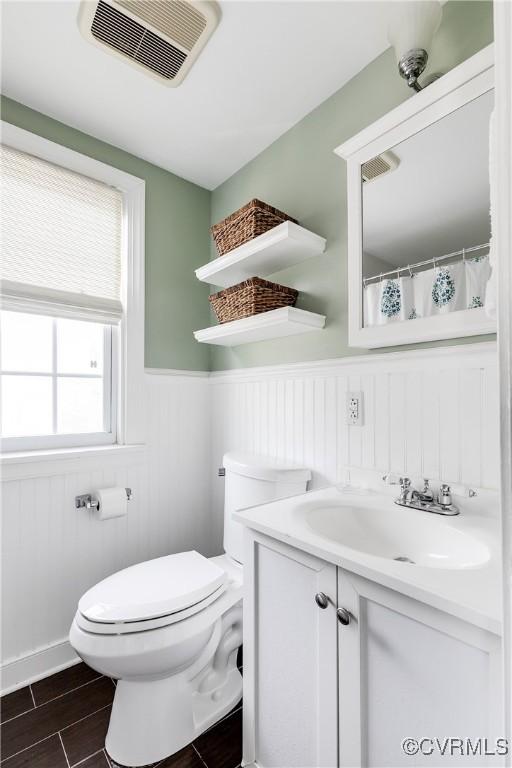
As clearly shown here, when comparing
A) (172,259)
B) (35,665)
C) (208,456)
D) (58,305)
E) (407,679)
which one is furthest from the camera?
(208,456)

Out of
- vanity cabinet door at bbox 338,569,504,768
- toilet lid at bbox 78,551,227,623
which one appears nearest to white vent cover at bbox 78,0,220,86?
→ vanity cabinet door at bbox 338,569,504,768

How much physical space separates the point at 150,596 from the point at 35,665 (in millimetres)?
742

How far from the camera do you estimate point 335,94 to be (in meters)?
1.46

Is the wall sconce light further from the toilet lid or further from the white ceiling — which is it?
the toilet lid

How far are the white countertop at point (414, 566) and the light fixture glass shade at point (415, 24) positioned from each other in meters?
1.36

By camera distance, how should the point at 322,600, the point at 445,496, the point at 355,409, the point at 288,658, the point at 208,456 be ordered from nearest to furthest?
the point at 322,600 → the point at 288,658 → the point at 445,496 → the point at 355,409 → the point at 208,456

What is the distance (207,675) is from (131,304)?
1579 mm

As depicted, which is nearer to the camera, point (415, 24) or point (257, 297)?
point (415, 24)

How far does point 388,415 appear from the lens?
124 cm

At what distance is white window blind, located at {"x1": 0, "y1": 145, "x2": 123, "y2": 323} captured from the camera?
4.95 feet

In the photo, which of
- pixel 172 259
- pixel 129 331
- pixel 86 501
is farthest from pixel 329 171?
pixel 86 501

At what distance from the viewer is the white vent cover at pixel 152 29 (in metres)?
1.12

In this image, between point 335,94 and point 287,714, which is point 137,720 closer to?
point 287,714

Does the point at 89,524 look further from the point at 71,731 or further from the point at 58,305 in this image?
the point at 58,305
